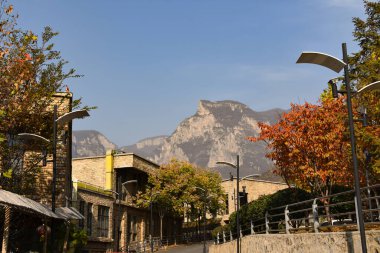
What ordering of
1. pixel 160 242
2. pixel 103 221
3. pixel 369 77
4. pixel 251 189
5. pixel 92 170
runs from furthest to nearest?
pixel 251 189 < pixel 160 242 < pixel 92 170 < pixel 103 221 < pixel 369 77

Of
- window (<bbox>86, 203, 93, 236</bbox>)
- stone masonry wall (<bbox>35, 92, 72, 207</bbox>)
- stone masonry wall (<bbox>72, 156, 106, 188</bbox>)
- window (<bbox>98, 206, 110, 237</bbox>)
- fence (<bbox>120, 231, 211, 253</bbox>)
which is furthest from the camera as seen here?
stone masonry wall (<bbox>72, 156, 106, 188</bbox>)

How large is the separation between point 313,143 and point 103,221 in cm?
2393

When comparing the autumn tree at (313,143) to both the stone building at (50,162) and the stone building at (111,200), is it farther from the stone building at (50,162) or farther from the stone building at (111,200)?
the stone building at (111,200)

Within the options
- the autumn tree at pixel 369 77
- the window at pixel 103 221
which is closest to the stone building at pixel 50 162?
the window at pixel 103 221

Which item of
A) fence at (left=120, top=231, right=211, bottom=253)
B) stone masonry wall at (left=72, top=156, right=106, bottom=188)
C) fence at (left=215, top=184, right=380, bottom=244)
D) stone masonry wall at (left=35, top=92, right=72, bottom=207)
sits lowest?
fence at (left=120, top=231, right=211, bottom=253)

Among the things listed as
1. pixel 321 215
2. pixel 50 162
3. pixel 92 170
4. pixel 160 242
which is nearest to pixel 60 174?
pixel 50 162

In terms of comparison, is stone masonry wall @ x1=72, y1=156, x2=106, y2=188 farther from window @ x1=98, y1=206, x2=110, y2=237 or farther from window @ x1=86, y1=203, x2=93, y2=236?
window @ x1=86, y1=203, x2=93, y2=236

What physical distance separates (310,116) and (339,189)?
5.12 metres

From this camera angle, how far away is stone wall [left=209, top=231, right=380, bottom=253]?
13.0 m

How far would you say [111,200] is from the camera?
47.8 m

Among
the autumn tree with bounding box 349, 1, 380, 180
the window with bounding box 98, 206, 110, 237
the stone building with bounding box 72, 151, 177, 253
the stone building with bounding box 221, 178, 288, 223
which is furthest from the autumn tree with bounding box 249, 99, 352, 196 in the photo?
the stone building with bounding box 221, 178, 288, 223

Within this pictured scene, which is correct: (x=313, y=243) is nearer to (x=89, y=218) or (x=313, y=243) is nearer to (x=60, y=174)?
(x=60, y=174)

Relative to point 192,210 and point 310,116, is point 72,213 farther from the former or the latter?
point 192,210

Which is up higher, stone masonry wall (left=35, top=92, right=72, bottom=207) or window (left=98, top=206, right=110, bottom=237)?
stone masonry wall (left=35, top=92, right=72, bottom=207)
